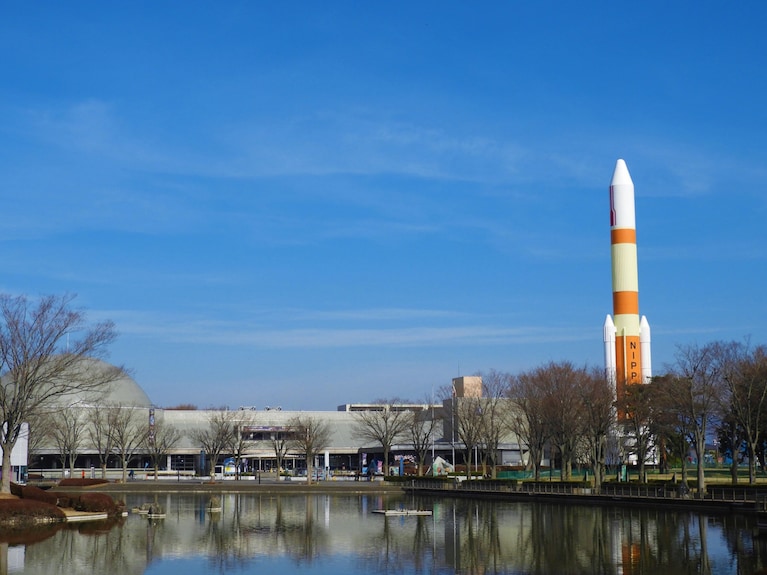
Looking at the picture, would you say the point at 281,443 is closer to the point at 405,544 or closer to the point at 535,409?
the point at 535,409

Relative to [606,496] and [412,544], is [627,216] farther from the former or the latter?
[412,544]

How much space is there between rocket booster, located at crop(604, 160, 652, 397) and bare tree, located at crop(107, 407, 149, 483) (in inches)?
1889

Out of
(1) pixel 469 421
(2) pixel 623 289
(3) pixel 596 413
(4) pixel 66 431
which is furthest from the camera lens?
(4) pixel 66 431

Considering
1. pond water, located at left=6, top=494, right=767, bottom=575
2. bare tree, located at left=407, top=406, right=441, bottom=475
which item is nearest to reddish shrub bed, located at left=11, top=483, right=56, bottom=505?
pond water, located at left=6, top=494, right=767, bottom=575

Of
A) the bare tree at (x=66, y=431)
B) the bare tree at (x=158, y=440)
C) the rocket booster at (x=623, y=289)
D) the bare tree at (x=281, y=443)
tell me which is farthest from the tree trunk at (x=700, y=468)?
the bare tree at (x=158, y=440)

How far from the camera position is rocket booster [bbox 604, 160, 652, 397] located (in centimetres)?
9500

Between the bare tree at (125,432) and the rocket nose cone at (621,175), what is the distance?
54.4m

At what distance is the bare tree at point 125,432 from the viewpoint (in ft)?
300

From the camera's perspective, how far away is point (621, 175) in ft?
317

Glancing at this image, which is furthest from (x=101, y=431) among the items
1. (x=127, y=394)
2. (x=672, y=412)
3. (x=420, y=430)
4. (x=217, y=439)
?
(x=672, y=412)

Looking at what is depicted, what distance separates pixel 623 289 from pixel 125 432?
185 ft

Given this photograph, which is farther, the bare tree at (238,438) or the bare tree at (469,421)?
the bare tree at (238,438)

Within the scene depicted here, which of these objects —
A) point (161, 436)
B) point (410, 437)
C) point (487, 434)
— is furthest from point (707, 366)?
point (161, 436)

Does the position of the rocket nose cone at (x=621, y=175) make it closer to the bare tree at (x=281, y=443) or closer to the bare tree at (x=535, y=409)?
the bare tree at (x=535, y=409)
